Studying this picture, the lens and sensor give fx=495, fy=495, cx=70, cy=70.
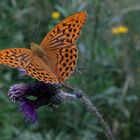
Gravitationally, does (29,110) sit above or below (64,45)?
below

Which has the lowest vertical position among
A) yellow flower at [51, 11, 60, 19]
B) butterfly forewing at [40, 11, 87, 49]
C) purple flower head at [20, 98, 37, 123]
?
purple flower head at [20, 98, 37, 123]

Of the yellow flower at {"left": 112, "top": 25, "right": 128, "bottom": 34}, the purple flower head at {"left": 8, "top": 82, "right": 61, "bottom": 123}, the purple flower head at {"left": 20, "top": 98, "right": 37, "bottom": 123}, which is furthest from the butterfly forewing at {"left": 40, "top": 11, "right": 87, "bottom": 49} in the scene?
the yellow flower at {"left": 112, "top": 25, "right": 128, "bottom": 34}

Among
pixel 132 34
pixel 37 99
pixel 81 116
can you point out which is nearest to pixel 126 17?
pixel 132 34

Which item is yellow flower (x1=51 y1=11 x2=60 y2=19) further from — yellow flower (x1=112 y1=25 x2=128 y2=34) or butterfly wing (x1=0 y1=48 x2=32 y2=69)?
butterfly wing (x1=0 y1=48 x2=32 y2=69)

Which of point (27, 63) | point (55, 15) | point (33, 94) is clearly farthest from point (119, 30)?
point (27, 63)

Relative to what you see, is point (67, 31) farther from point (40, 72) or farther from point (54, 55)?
point (40, 72)

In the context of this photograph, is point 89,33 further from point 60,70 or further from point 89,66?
point 60,70

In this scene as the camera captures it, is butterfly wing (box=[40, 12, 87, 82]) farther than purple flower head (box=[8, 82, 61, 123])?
No
